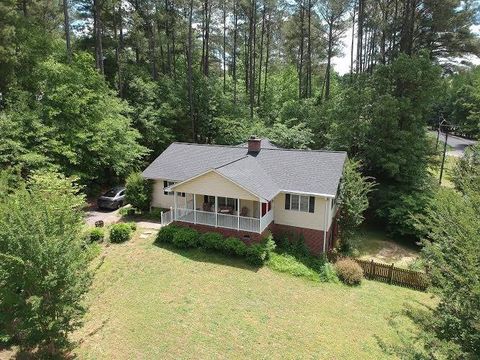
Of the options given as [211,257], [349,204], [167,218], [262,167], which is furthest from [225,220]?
[349,204]

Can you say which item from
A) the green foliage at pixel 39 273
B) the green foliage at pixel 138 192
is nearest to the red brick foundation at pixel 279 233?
the green foliage at pixel 138 192

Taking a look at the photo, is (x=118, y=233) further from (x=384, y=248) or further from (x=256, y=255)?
(x=384, y=248)

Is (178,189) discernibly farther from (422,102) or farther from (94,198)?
(422,102)

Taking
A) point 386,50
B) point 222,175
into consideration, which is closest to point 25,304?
point 222,175

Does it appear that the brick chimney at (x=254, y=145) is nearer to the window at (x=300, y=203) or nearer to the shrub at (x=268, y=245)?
the window at (x=300, y=203)

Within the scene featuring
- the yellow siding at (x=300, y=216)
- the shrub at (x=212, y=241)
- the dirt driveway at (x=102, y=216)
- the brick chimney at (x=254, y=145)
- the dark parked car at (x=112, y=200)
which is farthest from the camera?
the dark parked car at (x=112, y=200)

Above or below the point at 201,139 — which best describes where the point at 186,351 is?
below
